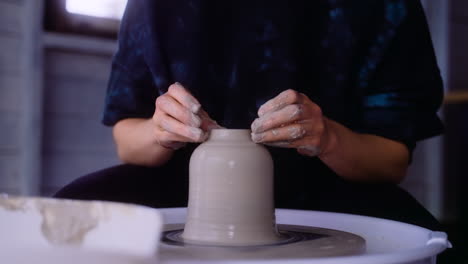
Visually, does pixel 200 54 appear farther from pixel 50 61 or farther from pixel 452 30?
pixel 452 30

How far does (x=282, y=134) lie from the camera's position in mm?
816

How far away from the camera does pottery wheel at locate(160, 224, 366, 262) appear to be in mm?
630

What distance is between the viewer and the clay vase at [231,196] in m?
0.74

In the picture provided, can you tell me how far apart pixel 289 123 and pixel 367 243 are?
220 millimetres

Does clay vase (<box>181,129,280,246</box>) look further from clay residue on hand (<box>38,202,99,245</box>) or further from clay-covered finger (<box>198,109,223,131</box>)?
clay residue on hand (<box>38,202,99,245</box>)

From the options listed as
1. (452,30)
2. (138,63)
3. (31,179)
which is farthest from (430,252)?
(452,30)

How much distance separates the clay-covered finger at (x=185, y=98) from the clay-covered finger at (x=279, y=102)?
0.32ft

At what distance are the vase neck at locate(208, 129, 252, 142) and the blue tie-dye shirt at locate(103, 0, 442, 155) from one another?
51 centimetres

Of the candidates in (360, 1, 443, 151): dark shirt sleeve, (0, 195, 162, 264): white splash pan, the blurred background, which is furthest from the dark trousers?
the blurred background

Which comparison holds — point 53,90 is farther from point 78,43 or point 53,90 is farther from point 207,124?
point 207,124

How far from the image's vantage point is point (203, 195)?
2.48 ft

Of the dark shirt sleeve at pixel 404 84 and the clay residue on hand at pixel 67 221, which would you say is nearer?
the clay residue on hand at pixel 67 221

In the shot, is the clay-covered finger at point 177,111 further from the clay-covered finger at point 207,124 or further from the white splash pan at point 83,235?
the white splash pan at point 83,235

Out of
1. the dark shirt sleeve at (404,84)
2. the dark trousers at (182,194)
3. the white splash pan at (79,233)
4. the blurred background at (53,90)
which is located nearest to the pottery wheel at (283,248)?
the white splash pan at (79,233)
